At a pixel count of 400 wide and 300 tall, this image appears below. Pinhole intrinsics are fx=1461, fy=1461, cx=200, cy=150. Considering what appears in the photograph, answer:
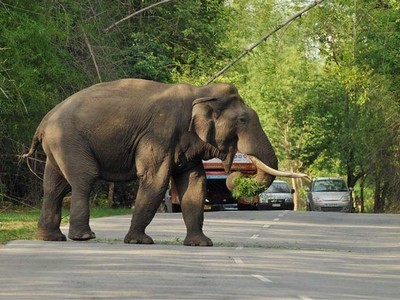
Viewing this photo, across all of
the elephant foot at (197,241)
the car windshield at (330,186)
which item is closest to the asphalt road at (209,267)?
the elephant foot at (197,241)

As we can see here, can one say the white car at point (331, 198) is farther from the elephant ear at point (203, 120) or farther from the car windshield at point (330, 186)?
the elephant ear at point (203, 120)

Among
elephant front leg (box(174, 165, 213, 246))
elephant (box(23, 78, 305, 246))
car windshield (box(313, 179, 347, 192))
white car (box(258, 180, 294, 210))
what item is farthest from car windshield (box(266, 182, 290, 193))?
elephant front leg (box(174, 165, 213, 246))

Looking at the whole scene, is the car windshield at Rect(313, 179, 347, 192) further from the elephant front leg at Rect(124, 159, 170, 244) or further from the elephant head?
the elephant front leg at Rect(124, 159, 170, 244)

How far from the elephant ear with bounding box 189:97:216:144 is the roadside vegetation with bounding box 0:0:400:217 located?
1424mm

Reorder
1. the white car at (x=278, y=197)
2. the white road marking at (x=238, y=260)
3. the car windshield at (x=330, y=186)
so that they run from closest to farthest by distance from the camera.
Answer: the white road marking at (x=238, y=260)
the car windshield at (x=330, y=186)
the white car at (x=278, y=197)

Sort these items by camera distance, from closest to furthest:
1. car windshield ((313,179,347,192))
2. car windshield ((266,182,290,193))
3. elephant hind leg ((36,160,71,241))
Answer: elephant hind leg ((36,160,71,241))
car windshield ((313,179,347,192))
car windshield ((266,182,290,193))

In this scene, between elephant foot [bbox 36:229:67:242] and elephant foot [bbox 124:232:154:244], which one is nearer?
elephant foot [bbox 124:232:154:244]

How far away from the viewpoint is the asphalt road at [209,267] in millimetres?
15078

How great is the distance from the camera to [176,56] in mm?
54719

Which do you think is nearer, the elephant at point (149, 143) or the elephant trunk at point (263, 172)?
the elephant at point (149, 143)

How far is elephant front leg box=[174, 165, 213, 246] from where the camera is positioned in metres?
25.2

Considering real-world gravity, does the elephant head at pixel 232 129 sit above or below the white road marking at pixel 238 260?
above

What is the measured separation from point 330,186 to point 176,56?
1124 cm

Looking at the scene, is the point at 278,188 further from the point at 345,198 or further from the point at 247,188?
the point at 247,188
